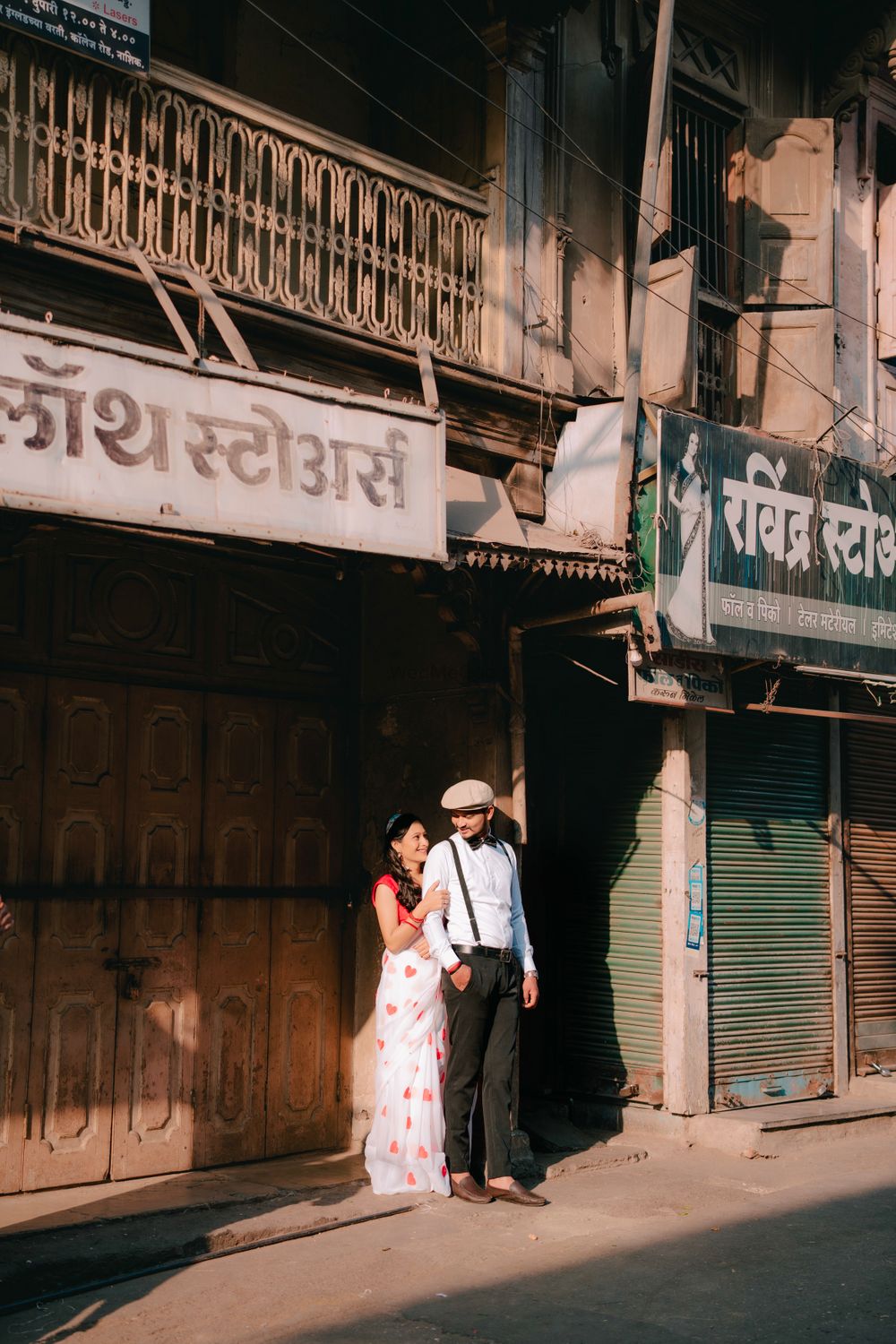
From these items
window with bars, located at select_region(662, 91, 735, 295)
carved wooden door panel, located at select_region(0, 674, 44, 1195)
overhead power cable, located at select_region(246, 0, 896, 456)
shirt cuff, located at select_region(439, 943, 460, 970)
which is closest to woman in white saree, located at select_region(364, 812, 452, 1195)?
shirt cuff, located at select_region(439, 943, 460, 970)

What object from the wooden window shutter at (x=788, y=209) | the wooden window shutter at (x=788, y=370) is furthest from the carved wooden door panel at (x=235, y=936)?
the wooden window shutter at (x=788, y=209)

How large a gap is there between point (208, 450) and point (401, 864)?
2.70 m

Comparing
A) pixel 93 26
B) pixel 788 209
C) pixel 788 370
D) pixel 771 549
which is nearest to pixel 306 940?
pixel 771 549

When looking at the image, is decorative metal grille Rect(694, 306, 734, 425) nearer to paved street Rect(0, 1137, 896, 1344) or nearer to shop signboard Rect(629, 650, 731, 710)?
shop signboard Rect(629, 650, 731, 710)

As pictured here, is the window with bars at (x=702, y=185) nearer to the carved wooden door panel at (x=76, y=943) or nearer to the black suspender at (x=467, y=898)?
the black suspender at (x=467, y=898)

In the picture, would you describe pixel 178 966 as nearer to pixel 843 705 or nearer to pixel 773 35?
pixel 843 705

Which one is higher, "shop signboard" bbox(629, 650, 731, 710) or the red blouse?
"shop signboard" bbox(629, 650, 731, 710)

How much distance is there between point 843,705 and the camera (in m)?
11.0

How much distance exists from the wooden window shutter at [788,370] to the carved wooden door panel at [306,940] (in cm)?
425

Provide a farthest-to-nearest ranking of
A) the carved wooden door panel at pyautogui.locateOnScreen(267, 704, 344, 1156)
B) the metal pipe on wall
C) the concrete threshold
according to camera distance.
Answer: the metal pipe on wall, the carved wooden door panel at pyautogui.locateOnScreen(267, 704, 344, 1156), the concrete threshold

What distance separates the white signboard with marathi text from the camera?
5.79 m

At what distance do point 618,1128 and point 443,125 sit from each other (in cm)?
684

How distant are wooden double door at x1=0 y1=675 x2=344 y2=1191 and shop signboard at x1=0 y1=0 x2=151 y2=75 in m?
3.25

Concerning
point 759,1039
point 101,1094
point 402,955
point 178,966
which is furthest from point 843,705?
point 101,1094
